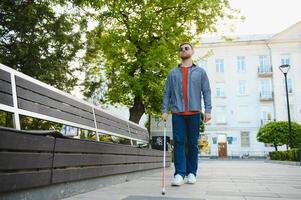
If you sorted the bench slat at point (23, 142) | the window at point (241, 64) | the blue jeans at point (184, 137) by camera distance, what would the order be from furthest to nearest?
1. the window at point (241, 64)
2. the blue jeans at point (184, 137)
3. the bench slat at point (23, 142)

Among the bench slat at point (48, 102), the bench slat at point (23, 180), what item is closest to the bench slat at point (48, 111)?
the bench slat at point (48, 102)

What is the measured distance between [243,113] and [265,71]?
20.4 feet

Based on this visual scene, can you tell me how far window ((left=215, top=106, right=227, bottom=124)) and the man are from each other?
134 feet

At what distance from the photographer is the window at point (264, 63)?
148 feet

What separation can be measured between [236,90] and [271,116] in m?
5.55

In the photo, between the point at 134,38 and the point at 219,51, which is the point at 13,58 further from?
the point at 219,51

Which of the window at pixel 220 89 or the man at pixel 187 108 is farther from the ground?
the window at pixel 220 89

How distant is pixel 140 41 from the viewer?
14781 mm

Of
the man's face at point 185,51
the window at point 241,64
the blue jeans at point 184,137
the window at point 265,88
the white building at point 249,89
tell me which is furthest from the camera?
the window at point 241,64

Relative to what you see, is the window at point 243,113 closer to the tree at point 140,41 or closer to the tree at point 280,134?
the tree at point 280,134

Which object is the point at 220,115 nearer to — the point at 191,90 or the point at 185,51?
the point at 185,51

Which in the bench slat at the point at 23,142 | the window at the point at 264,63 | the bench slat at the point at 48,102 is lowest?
the bench slat at the point at 23,142

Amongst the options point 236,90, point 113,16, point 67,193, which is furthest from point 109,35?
point 236,90

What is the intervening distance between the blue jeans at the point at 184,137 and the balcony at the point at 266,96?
41.3 m
